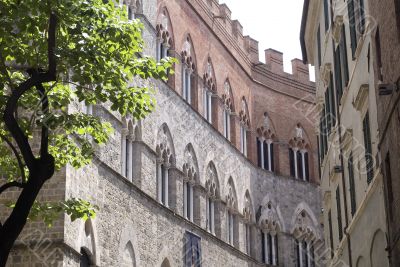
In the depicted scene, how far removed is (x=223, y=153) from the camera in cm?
2988

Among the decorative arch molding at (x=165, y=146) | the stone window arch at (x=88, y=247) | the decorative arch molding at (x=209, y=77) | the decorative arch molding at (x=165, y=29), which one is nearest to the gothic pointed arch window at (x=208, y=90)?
the decorative arch molding at (x=209, y=77)

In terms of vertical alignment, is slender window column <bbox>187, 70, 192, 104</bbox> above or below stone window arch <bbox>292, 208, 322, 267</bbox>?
above

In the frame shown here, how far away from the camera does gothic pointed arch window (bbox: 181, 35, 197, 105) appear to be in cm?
2703

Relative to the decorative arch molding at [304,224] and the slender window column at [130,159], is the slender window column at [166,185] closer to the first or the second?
the slender window column at [130,159]

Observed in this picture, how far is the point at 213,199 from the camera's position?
28.6 meters

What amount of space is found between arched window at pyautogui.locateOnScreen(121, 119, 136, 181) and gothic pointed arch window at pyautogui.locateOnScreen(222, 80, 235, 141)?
29.8 ft

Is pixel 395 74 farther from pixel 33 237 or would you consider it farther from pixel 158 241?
pixel 158 241

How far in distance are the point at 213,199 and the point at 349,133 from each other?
1161cm

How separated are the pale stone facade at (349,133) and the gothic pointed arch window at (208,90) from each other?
5761mm

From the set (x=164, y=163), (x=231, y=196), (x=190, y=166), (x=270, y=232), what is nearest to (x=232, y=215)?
(x=231, y=196)

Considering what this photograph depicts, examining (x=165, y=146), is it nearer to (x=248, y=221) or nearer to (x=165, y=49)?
(x=165, y=49)

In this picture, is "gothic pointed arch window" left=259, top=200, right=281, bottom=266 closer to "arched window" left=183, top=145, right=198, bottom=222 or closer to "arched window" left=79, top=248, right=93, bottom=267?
"arched window" left=183, top=145, right=198, bottom=222

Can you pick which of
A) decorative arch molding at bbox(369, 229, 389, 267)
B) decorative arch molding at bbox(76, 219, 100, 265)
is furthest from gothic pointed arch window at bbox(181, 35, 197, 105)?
decorative arch molding at bbox(369, 229, 389, 267)

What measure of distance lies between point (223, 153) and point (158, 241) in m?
7.36
